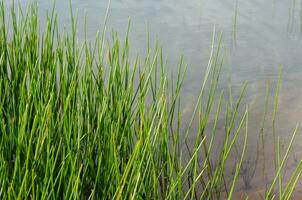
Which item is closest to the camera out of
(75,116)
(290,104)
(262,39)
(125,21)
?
(75,116)

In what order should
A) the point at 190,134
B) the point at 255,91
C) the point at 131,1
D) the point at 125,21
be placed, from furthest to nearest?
1. the point at 131,1
2. the point at 125,21
3. the point at 255,91
4. the point at 190,134

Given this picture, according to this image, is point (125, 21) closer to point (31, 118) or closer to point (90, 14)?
point (90, 14)

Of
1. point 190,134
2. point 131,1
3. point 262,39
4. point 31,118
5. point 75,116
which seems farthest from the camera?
point 131,1

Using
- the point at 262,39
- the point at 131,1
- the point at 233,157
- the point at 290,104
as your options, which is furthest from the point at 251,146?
the point at 131,1

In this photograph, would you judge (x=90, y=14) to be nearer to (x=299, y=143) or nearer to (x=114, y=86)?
(x=299, y=143)

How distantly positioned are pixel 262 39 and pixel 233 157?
7.17 ft

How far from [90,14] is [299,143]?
10.3 ft

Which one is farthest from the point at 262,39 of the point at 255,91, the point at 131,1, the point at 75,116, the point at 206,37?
the point at 75,116

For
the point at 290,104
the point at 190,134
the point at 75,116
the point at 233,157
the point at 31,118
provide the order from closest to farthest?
the point at 75,116, the point at 31,118, the point at 233,157, the point at 190,134, the point at 290,104

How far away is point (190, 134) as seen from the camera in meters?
3.15

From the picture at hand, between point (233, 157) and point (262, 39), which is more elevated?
point (262, 39)

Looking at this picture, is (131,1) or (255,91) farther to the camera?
(131,1)

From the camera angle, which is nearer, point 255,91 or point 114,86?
point 114,86

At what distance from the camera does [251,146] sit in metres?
3.03
